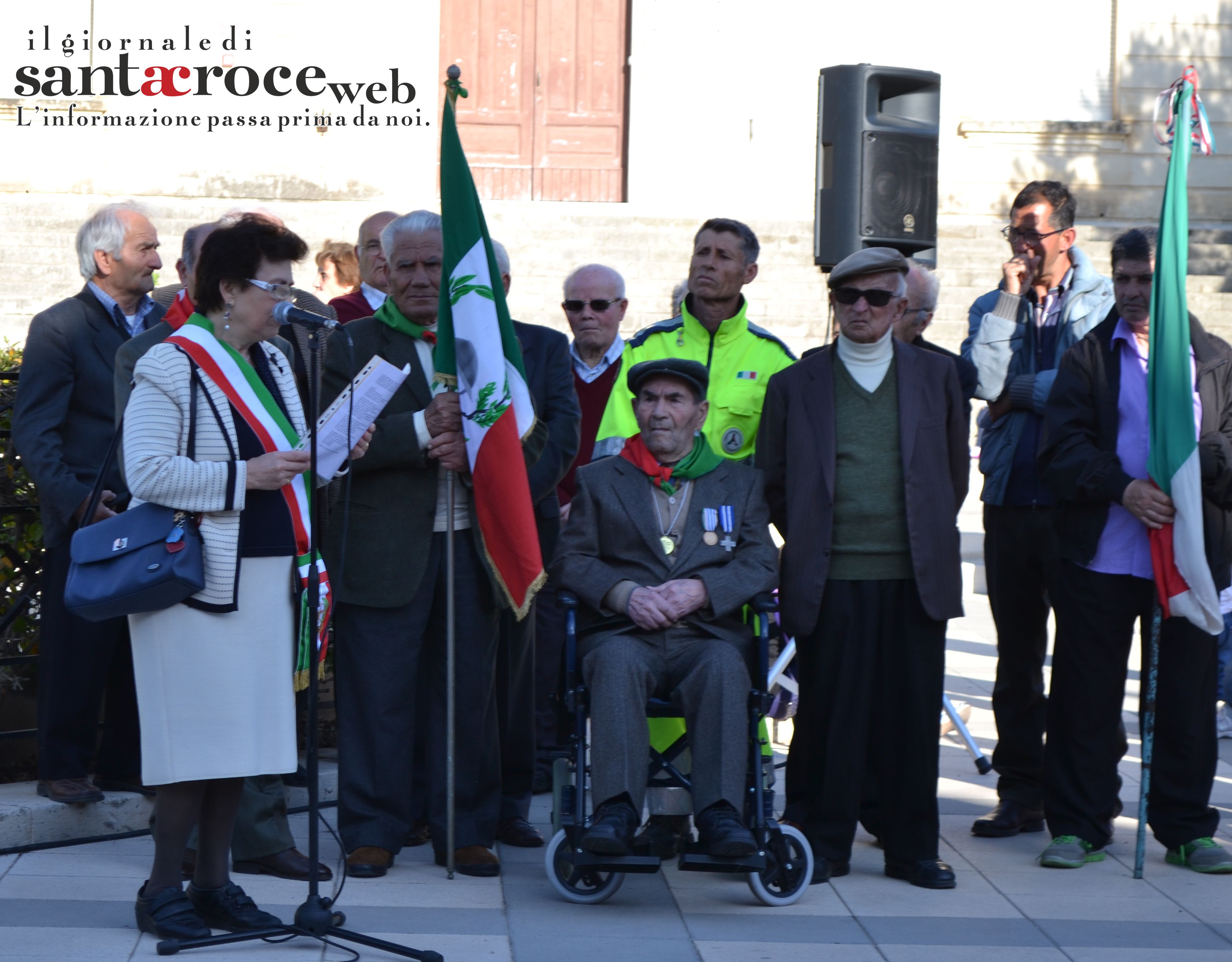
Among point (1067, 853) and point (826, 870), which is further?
point (1067, 853)

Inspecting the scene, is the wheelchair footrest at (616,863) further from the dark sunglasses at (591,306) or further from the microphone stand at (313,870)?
the dark sunglasses at (591,306)

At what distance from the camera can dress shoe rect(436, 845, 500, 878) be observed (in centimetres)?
527

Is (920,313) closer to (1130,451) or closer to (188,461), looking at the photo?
(1130,451)

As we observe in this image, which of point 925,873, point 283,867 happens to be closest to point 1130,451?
point 925,873

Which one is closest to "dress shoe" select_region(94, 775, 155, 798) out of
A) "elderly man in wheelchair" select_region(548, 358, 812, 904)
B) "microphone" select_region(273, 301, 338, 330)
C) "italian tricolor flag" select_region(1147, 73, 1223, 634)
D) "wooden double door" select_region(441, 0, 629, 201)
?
"elderly man in wheelchair" select_region(548, 358, 812, 904)

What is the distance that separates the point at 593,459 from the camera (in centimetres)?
570

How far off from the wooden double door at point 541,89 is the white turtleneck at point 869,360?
15.8 meters

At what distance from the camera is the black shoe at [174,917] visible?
4.33 metres

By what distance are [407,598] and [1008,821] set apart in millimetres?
2406

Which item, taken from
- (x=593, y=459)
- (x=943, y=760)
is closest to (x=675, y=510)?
(x=593, y=459)

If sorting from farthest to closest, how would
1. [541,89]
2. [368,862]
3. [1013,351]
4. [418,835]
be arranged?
[541,89]
[1013,351]
[418,835]
[368,862]

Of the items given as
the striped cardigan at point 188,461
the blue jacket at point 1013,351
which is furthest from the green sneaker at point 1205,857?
the striped cardigan at point 188,461

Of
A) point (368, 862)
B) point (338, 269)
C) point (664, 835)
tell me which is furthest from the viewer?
point (338, 269)

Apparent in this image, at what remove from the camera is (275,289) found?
4348 mm
